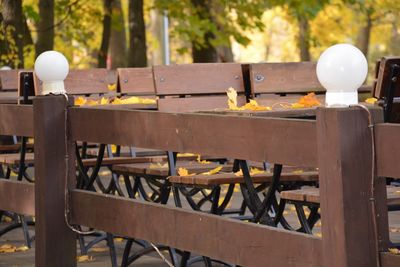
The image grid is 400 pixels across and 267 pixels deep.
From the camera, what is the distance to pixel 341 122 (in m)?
4.13

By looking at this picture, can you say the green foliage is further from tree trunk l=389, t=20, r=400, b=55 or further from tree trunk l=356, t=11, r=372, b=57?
tree trunk l=389, t=20, r=400, b=55

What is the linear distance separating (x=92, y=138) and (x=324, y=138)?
7.38ft

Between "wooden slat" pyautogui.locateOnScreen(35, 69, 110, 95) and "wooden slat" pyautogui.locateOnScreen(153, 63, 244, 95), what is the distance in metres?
1.65

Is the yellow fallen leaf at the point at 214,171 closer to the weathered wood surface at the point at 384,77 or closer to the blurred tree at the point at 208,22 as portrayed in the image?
the weathered wood surface at the point at 384,77

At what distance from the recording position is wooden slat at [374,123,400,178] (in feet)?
13.2

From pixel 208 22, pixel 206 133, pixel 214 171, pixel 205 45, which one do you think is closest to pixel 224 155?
pixel 206 133

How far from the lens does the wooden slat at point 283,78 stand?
26.5 feet

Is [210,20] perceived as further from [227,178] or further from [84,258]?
[227,178]

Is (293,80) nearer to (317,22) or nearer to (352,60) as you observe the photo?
(352,60)

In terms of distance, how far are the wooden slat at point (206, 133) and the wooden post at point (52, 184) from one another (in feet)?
0.32

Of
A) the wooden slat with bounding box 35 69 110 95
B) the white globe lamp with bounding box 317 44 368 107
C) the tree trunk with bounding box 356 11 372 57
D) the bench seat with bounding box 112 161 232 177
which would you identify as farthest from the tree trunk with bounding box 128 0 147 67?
the tree trunk with bounding box 356 11 372 57

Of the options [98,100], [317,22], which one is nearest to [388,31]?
[317,22]

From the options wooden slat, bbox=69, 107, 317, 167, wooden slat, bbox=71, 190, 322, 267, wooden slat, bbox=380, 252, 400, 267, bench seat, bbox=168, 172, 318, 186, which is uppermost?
wooden slat, bbox=69, 107, 317, 167

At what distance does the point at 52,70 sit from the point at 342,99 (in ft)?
9.78
